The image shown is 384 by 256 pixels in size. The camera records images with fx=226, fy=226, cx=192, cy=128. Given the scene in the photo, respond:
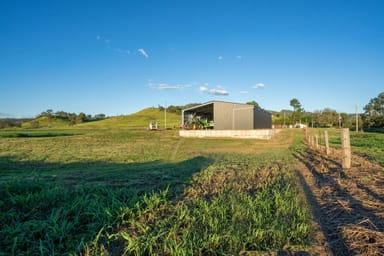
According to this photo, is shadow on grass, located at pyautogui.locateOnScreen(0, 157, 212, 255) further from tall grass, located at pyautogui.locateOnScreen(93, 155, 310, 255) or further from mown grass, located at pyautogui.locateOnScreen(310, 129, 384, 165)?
mown grass, located at pyautogui.locateOnScreen(310, 129, 384, 165)

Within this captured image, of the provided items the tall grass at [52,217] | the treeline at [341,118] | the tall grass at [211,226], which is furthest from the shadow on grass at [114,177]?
the treeline at [341,118]

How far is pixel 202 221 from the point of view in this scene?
3.03 metres

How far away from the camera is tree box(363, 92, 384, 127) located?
40.6m

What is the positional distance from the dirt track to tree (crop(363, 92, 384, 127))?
45.0 metres

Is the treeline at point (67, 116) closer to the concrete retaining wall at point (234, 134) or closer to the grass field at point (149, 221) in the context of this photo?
the concrete retaining wall at point (234, 134)

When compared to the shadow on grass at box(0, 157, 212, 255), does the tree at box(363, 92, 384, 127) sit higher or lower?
higher

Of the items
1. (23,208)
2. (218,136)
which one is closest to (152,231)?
(23,208)

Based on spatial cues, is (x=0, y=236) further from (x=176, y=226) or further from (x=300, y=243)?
(x=300, y=243)

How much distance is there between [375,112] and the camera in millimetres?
41656

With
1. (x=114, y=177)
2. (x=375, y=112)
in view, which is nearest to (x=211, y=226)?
(x=114, y=177)

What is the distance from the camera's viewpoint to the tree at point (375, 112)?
40.6m

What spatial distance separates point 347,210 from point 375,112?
49.7 metres

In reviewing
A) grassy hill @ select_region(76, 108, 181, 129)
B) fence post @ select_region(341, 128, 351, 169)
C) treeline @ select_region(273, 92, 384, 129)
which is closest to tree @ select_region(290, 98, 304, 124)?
treeline @ select_region(273, 92, 384, 129)

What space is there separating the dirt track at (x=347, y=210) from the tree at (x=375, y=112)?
45.0m
